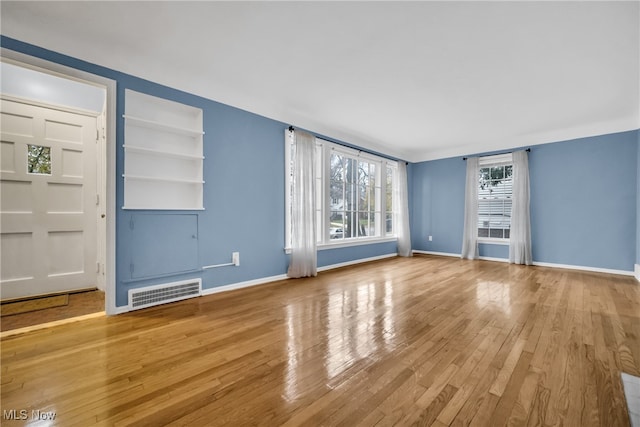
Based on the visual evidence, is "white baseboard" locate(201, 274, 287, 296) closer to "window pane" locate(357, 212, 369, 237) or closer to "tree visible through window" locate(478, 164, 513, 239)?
"window pane" locate(357, 212, 369, 237)

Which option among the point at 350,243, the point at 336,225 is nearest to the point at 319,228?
the point at 336,225

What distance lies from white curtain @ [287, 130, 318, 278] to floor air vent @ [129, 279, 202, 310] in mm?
1351

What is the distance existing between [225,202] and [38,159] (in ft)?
7.32

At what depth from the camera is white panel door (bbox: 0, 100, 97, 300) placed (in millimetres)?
2924

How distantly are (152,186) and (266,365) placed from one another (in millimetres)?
2306

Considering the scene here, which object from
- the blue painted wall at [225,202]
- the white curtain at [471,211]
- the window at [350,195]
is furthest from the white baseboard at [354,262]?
the white curtain at [471,211]

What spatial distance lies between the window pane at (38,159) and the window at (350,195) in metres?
2.91

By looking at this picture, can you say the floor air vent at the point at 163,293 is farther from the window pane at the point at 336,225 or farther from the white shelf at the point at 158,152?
the window pane at the point at 336,225

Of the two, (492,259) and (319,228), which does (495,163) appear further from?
(319,228)

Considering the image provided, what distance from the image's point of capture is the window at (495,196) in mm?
5406

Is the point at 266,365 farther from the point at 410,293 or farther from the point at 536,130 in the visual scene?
the point at 536,130

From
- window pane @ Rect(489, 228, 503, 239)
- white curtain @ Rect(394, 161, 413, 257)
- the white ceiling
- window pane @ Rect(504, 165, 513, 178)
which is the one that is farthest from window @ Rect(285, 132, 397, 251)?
window pane @ Rect(504, 165, 513, 178)

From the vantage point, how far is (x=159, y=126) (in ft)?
9.29

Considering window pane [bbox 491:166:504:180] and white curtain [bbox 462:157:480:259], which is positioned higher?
window pane [bbox 491:166:504:180]
